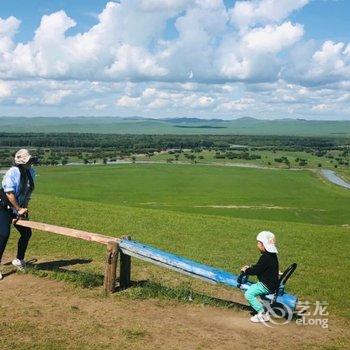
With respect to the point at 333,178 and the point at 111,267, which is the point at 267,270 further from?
the point at 333,178

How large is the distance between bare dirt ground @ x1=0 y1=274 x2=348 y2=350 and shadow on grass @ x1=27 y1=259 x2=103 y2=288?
43 centimetres

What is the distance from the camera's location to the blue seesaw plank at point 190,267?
9221mm

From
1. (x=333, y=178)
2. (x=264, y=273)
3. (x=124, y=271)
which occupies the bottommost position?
(x=333, y=178)

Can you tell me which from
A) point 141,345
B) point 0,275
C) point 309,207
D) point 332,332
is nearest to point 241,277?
point 332,332

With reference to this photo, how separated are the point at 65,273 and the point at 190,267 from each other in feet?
10.9

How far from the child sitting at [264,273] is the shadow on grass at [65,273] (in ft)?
11.7

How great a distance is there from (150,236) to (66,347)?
916cm

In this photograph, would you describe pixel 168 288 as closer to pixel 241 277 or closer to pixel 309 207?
pixel 241 277

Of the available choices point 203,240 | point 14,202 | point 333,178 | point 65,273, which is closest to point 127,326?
point 65,273

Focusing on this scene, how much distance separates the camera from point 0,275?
10.8 metres

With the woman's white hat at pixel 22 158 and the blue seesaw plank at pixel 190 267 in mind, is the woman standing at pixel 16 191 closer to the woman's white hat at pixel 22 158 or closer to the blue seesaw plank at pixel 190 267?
the woman's white hat at pixel 22 158

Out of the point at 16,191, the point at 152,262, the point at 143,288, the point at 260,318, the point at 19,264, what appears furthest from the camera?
the point at 19,264

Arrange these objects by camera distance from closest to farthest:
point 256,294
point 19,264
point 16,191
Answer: point 256,294 < point 16,191 < point 19,264

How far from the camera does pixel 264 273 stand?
9.08 meters
